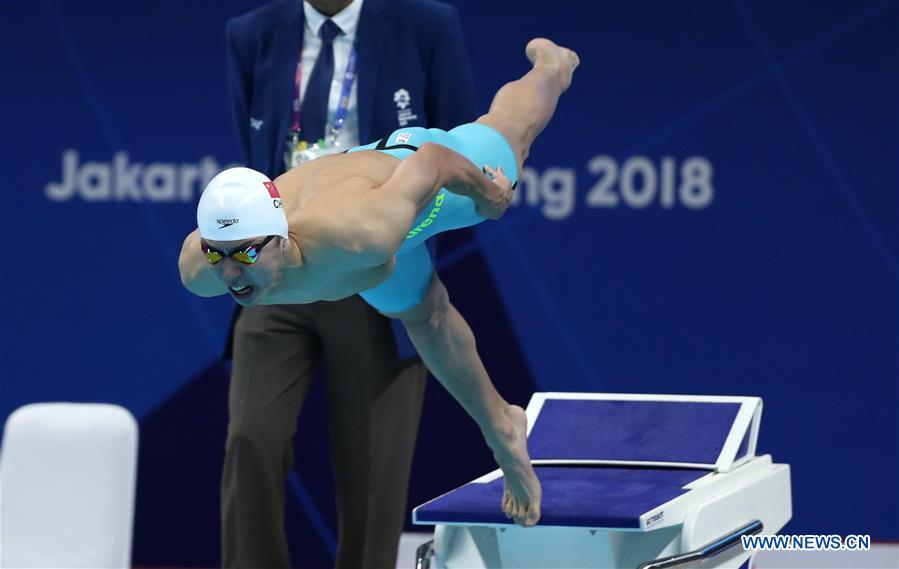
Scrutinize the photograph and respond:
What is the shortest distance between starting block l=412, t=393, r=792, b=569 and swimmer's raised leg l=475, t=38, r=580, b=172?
42.2 inches

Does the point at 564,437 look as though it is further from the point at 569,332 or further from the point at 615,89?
the point at 615,89

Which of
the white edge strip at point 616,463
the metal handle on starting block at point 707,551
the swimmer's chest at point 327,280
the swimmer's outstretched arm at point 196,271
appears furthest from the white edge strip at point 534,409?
the swimmer's outstretched arm at point 196,271

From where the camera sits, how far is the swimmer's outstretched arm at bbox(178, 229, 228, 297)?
441 cm

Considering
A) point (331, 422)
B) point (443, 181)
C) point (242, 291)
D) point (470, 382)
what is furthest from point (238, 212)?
point (331, 422)

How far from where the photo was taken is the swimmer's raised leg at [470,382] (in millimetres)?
4988

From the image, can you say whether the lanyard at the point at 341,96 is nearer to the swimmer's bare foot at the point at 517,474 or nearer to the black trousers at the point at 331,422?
the black trousers at the point at 331,422

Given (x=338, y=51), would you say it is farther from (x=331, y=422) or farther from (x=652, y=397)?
(x=652, y=397)

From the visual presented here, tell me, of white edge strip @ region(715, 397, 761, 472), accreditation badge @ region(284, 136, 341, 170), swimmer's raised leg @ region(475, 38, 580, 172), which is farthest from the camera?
accreditation badge @ region(284, 136, 341, 170)

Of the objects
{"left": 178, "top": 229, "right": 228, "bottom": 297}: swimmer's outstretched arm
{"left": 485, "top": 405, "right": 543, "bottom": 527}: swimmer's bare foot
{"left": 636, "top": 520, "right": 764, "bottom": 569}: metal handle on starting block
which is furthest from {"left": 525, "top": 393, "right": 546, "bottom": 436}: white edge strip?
{"left": 178, "top": 229, "right": 228, "bottom": 297}: swimmer's outstretched arm

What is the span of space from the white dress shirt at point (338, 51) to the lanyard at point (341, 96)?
0.01 metres

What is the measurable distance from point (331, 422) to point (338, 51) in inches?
52.9

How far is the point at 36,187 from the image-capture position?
6996 mm

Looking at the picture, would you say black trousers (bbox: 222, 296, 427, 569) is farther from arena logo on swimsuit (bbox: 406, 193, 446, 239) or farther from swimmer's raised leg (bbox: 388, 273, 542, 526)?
arena logo on swimsuit (bbox: 406, 193, 446, 239)

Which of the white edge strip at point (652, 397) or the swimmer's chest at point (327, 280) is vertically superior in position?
the swimmer's chest at point (327, 280)
